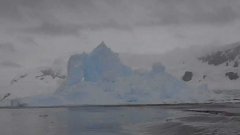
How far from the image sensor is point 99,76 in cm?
11281

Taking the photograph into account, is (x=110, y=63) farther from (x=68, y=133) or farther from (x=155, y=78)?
(x=68, y=133)

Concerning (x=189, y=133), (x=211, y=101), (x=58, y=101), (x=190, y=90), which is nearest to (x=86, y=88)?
(x=58, y=101)

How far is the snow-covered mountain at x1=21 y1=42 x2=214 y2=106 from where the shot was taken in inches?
4286

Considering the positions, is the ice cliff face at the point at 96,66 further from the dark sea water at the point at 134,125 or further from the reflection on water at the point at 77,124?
the dark sea water at the point at 134,125

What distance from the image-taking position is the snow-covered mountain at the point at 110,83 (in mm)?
108875

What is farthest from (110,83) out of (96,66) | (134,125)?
(134,125)

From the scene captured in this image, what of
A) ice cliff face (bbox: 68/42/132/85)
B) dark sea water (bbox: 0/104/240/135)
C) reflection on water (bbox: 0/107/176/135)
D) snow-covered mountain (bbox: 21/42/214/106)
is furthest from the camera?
snow-covered mountain (bbox: 21/42/214/106)

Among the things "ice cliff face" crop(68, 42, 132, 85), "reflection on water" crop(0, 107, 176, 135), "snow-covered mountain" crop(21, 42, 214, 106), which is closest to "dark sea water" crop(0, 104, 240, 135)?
"reflection on water" crop(0, 107, 176, 135)

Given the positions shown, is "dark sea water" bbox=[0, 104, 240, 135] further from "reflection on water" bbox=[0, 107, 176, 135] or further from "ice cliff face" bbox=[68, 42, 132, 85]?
"ice cliff face" bbox=[68, 42, 132, 85]

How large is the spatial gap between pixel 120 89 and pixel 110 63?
12907 millimetres

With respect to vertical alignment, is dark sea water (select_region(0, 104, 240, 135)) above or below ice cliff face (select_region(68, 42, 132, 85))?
below

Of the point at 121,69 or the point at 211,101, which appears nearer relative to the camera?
the point at 121,69

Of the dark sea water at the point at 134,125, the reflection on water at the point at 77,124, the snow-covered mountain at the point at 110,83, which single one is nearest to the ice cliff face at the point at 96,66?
the snow-covered mountain at the point at 110,83

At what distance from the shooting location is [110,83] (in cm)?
11331
